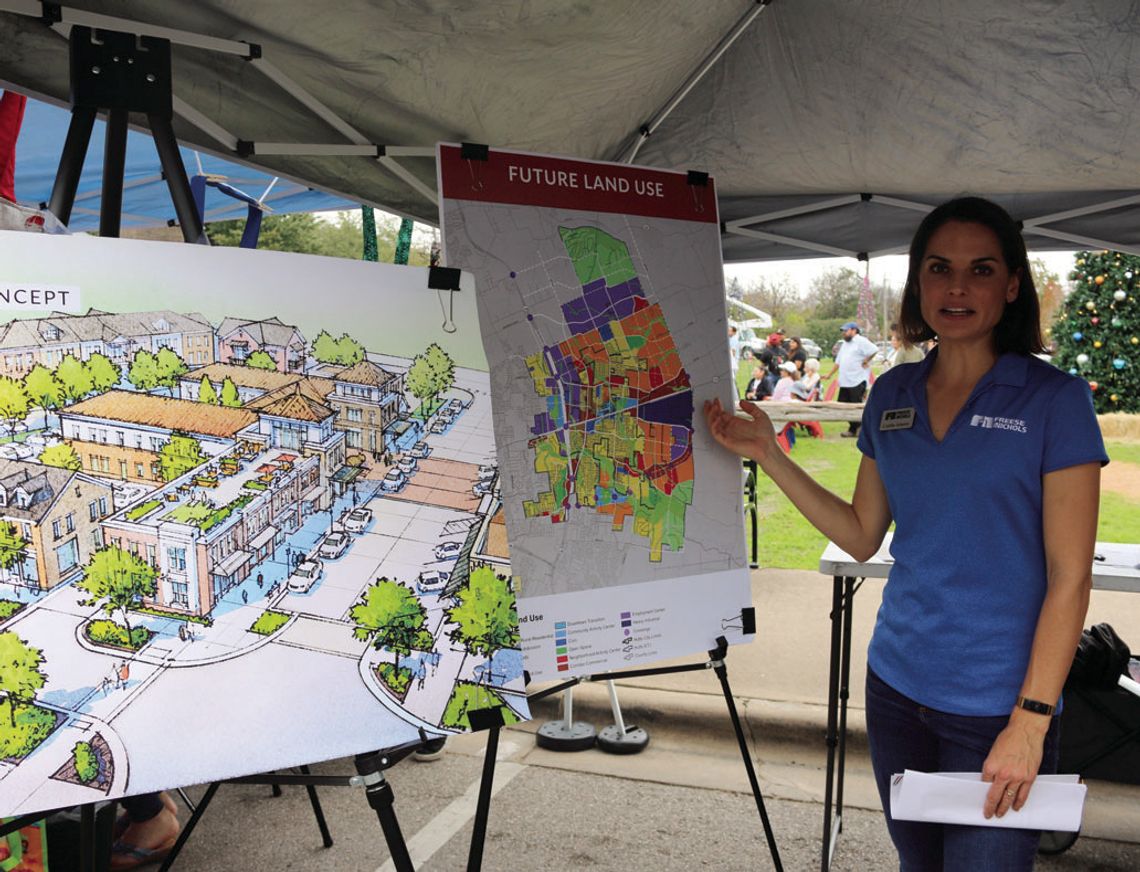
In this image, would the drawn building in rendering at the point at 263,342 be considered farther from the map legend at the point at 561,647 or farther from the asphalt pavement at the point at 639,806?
the asphalt pavement at the point at 639,806

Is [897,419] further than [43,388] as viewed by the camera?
Yes

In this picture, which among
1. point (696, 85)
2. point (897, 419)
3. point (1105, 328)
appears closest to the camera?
point (897, 419)

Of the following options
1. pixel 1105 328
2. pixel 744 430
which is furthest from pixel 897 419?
pixel 1105 328

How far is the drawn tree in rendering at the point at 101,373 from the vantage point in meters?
1.25

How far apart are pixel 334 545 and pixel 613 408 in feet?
2.89

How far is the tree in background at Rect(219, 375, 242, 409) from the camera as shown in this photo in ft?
4.42

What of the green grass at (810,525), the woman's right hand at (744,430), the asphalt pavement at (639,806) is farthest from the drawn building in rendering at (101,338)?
the green grass at (810,525)

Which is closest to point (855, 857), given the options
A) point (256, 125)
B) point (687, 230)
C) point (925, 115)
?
point (687, 230)

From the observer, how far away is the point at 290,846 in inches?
118

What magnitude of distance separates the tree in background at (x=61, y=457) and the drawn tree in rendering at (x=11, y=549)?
95mm

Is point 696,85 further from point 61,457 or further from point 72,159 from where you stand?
point 61,457

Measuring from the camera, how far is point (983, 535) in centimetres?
157

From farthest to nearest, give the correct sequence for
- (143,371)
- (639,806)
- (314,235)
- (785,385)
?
(314,235) < (785,385) < (639,806) < (143,371)

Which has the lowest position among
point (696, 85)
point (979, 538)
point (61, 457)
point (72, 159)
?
point (979, 538)
